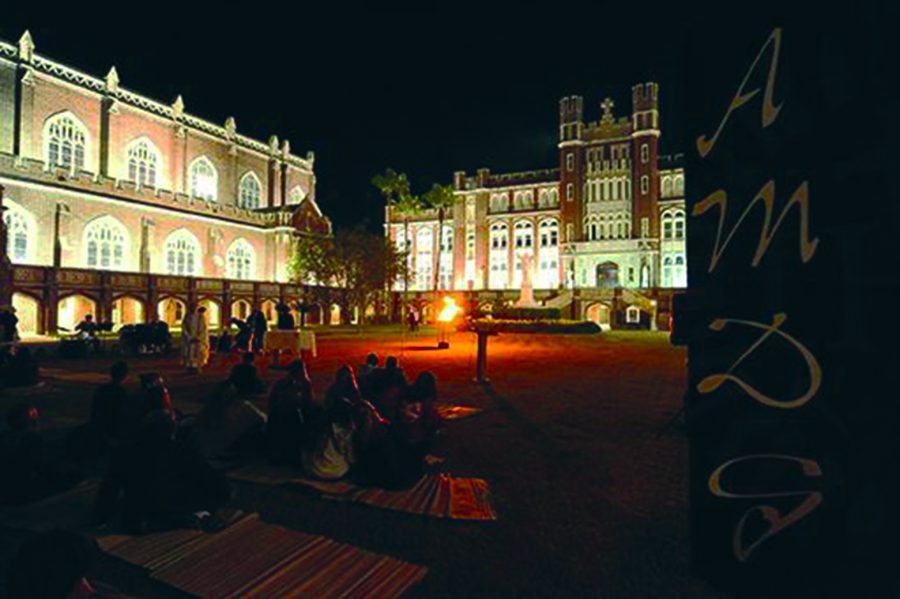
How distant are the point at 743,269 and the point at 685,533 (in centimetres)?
252

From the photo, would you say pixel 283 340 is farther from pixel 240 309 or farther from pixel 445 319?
pixel 240 309

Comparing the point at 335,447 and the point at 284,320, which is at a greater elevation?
the point at 284,320

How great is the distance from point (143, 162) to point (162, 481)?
4429 centimetres

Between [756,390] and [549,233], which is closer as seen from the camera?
[756,390]

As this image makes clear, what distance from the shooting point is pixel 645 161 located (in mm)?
56781

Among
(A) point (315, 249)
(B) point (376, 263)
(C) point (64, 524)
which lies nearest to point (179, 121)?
(A) point (315, 249)

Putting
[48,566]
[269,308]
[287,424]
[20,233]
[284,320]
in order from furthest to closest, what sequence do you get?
[269,308] → [20,233] → [284,320] → [287,424] → [48,566]

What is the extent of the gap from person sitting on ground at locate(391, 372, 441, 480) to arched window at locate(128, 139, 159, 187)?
40.8 m

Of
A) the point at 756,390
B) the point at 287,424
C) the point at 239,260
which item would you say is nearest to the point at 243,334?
the point at 287,424

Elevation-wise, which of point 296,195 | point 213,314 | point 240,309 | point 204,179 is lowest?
point 213,314

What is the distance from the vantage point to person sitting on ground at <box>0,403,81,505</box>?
→ 4.91m

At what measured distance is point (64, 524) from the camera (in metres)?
4.59


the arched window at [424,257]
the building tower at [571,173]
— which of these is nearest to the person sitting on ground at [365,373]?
the building tower at [571,173]

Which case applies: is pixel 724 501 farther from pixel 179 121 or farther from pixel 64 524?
pixel 179 121
